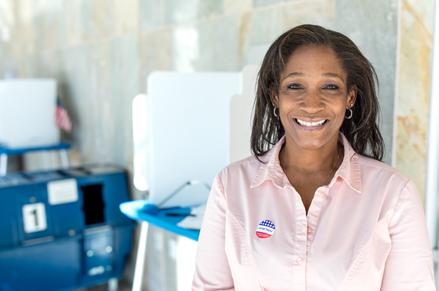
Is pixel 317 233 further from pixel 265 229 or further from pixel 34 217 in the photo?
pixel 34 217

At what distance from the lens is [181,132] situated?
2.07m

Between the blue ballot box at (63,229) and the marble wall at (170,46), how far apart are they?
215 mm

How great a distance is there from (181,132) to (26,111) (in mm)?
2044

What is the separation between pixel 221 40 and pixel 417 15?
107 cm

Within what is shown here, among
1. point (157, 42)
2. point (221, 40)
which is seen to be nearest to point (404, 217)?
point (221, 40)

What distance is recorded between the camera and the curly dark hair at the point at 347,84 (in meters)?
1.14

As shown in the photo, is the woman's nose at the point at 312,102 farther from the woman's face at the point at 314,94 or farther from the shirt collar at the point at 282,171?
the shirt collar at the point at 282,171

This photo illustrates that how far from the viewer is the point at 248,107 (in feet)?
5.47

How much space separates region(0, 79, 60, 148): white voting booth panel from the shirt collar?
2.88 m

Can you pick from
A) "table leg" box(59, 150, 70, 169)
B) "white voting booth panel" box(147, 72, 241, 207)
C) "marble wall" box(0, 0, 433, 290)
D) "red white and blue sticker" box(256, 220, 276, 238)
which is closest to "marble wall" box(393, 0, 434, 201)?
"marble wall" box(0, 0, 433, 290)

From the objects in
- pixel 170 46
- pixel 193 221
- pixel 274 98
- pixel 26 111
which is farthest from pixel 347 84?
pixel 26 111

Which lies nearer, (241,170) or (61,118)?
(241,170)

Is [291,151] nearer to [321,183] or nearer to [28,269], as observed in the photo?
[321,183]

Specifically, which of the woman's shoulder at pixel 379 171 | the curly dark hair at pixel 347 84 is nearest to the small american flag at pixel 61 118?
the curly dark hair at pixel 347 84
